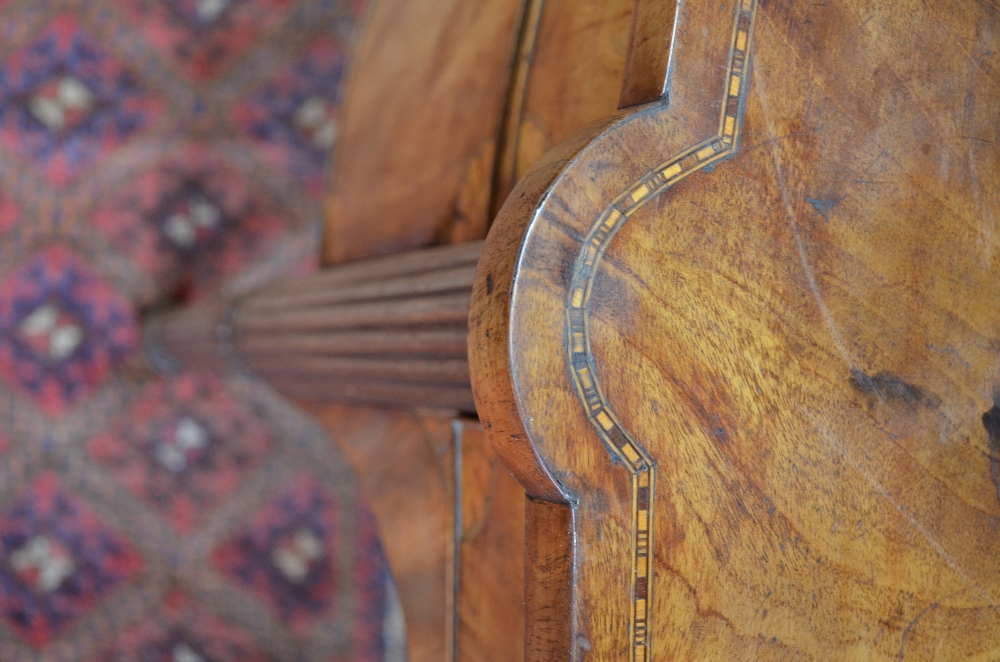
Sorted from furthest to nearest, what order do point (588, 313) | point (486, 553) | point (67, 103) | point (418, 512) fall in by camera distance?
point (67, 103)
point (418, 512)
point (486, 553)
point (588, 313)

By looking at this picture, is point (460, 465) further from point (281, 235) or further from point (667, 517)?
point (281, 235)

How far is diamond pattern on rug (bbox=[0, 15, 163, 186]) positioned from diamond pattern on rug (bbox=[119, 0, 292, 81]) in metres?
0.08

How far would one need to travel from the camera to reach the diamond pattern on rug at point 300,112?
1.54 metres

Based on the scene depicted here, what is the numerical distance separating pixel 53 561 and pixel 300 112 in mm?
860

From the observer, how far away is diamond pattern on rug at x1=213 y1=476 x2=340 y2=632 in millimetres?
1551

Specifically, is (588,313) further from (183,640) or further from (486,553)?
(183,640)

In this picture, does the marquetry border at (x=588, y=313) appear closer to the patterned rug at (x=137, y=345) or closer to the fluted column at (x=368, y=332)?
the fluted column at (x=368, y=332)

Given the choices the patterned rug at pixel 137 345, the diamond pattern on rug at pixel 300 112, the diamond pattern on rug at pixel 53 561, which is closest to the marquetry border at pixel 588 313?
the patterned rug at pixel 137 345

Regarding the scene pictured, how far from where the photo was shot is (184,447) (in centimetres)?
153

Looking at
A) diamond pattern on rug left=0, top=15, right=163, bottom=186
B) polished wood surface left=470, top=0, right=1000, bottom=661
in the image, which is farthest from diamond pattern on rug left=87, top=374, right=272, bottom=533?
polished wood surface left=470, top=0, right=1000, bottom=661

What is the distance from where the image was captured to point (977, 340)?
0.52 metres

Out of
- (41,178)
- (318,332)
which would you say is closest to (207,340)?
(318,332)

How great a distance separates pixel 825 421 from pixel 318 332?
469mm

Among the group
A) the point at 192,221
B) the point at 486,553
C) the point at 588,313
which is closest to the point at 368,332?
the point at 486,553
